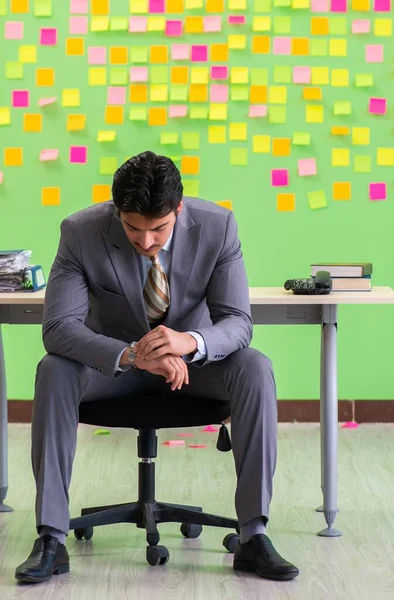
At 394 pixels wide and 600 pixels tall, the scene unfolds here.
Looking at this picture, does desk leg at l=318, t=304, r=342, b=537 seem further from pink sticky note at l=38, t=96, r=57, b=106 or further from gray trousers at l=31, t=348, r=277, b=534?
pink sticky note at l=38, t=96, r=57, b=106

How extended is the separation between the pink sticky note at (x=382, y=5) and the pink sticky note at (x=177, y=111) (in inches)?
35.1

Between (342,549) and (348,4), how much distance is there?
248 centimetres

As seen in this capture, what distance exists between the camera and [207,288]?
2820 millimetres

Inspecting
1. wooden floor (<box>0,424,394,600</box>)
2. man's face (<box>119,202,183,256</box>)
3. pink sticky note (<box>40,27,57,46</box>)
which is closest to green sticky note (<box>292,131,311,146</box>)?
pink sticky note (<box>40,27,57,46</box>)

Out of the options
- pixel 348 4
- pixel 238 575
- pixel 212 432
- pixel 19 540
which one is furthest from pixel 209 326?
pixel 348 4

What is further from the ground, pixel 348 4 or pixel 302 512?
pixel 348 4

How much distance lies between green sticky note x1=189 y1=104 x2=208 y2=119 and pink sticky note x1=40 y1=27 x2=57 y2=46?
0.63m

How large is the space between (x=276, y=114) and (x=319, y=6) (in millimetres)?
474

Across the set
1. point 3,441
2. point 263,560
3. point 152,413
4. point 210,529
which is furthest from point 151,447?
point 3,441

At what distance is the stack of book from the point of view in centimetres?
318

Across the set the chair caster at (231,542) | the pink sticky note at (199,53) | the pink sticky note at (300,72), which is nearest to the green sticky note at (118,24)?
the pink sticky note at (199,53)

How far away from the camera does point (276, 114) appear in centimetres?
444

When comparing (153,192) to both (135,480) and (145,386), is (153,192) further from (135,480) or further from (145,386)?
(135,480)

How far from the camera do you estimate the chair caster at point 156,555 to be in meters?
2.67
